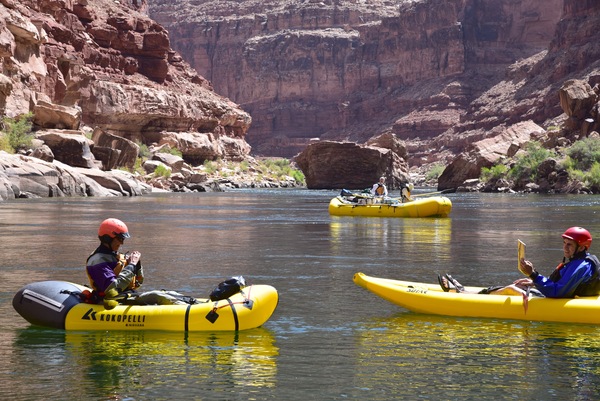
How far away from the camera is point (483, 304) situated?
528 inches

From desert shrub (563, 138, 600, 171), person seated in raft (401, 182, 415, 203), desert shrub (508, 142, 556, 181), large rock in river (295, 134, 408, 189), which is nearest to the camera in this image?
person seated in raft (401, 182, 415, 203)

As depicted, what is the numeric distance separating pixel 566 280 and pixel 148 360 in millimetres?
5796

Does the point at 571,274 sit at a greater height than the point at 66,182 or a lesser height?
lesser

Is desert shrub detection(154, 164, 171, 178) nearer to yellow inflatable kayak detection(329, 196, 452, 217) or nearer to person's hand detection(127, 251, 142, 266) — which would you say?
yellow inflatable kayak detection(329, 196, 452, 217)

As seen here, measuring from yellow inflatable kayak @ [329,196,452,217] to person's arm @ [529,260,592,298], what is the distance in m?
26.8

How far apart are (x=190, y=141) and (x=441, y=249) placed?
96515 mm

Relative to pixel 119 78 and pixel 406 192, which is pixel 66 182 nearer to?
pixel 406 192

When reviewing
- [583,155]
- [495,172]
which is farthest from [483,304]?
[495,172]

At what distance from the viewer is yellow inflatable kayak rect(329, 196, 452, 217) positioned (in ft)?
131

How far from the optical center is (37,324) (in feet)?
41.7

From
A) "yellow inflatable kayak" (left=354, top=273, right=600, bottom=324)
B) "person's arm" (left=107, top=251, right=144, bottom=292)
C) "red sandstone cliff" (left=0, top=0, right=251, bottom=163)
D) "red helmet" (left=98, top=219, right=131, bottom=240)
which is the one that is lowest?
"yellow inflatable kayak" (left=354, top=273, right=600, bottom=324)

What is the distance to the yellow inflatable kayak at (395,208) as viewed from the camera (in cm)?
3994

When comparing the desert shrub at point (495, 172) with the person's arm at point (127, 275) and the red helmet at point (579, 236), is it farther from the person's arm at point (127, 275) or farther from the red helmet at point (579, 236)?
the person's arm at point (127, 275)

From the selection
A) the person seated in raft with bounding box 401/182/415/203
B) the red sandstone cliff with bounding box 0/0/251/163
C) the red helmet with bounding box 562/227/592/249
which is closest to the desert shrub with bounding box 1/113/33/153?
the red sandstone cliff with bounding box 0/0/251/163
